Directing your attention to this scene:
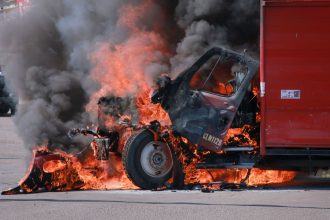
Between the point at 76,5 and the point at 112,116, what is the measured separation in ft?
11.0

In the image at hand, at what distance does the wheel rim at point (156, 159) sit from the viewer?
33.0 feet

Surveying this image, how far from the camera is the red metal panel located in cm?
959

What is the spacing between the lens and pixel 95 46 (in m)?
12.5

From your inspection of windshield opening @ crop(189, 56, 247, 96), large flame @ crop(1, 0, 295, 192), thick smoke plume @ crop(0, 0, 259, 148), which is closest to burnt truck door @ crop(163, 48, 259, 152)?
windshield opening @ crop(189, 56, 247, 96)

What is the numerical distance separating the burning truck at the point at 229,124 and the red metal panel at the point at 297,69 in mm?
14

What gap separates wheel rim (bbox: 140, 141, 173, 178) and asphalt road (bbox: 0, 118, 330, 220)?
0.43 metres

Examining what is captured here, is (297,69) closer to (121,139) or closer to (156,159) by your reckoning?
(156,159)

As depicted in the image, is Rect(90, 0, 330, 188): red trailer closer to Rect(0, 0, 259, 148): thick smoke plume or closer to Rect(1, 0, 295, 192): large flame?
Rect(1, 0, 295, 192): large flame

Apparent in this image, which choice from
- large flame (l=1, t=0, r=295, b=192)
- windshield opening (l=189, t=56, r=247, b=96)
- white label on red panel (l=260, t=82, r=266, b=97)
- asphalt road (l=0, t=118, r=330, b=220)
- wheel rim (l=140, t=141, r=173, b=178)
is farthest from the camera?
windshield opening (l=189, t=56, r=247, b=96)

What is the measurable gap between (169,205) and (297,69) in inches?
112

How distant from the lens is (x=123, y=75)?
11648 mm

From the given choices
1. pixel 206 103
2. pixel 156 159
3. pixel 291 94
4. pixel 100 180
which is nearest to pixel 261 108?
pixel 291 94

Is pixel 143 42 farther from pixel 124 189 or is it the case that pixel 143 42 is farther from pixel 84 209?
pixel 84 209

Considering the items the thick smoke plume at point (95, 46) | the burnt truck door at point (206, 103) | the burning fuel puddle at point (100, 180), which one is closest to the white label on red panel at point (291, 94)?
the burnt truck door at point (206, 103)
